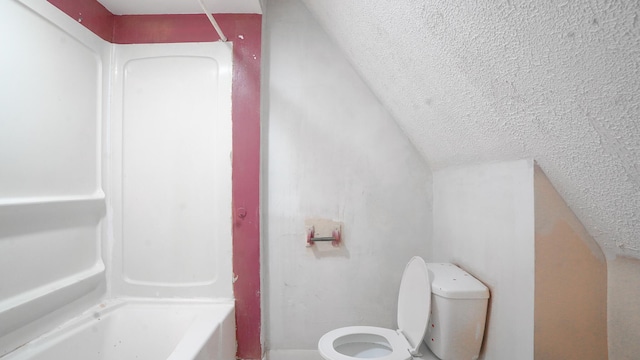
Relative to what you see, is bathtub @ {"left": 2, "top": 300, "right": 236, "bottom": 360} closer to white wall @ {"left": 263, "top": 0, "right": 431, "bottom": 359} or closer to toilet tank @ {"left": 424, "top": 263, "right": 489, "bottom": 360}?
white wall @ {"left": 263, "top": 0, "right": 431, "bottom": 359}

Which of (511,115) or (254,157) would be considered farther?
(254,157)

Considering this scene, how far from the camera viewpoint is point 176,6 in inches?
69.2

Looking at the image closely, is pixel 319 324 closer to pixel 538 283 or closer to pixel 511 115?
pixel 538 283

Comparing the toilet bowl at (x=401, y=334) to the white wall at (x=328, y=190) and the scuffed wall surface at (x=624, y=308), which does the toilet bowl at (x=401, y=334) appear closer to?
the white wall at (x=328, y=190)

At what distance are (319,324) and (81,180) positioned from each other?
5.35 feet

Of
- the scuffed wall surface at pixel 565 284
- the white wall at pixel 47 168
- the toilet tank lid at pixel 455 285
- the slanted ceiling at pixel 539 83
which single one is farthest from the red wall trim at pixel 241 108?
Answer: the scuffed wall surface at pixel 565 284

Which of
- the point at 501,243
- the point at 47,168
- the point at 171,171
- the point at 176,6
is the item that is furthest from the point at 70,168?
the point at 501,243

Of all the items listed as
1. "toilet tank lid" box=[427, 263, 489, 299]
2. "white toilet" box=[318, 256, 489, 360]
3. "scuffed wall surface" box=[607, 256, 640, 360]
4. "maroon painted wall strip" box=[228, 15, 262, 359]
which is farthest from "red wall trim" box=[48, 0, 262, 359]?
"scuffed wall surface" box=[607, 256, 640, 360]

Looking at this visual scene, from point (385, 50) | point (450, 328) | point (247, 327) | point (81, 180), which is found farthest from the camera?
point (247, 327)

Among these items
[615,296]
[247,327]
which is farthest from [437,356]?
[247,327]

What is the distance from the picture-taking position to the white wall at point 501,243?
1.04 metres

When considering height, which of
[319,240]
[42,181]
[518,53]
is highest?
[518,53]

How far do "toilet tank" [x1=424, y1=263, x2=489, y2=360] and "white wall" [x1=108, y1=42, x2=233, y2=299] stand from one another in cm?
118

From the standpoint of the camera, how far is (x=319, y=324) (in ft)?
6.43
